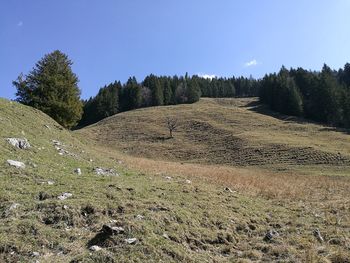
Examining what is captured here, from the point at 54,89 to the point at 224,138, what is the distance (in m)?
42.5

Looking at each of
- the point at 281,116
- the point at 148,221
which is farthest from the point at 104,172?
the point at 281,116

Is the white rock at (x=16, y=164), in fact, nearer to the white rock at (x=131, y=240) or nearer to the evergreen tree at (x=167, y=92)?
the white rock at (x=131, y=240)

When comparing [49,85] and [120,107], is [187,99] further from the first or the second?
[49,85]

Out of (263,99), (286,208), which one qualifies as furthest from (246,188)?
(263,99)

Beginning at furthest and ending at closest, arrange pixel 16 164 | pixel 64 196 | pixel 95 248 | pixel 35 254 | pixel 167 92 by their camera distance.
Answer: pixel 167 92
pixel 16 164
pixel 64 196
pixel 95 248
pixel 35 254

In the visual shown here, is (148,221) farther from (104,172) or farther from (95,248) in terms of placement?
(104,172)

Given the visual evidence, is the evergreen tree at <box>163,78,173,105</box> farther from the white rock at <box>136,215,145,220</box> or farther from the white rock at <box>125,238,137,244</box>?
the white rock at <box>125,238,137,244</box>

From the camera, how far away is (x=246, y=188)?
1694 centimetres

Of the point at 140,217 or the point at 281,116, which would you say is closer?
the point at 140,217

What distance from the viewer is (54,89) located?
120ft

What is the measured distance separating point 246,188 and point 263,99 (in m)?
109

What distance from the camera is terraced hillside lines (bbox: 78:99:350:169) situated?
5508cm

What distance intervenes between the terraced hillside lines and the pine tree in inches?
973

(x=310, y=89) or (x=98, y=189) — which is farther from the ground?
(x=310, y=89)
